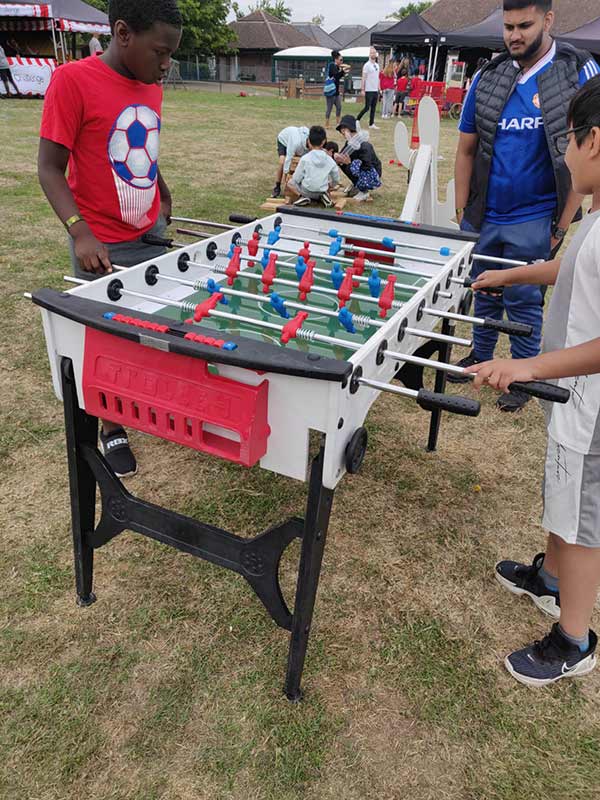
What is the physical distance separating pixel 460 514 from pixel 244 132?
486 inches

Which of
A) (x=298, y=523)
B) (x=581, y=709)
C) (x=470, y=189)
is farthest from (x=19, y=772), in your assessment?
(x=470, y=189)

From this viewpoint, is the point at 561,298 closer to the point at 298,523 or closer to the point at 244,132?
the point at 298,523

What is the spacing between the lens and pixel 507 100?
2904 mm

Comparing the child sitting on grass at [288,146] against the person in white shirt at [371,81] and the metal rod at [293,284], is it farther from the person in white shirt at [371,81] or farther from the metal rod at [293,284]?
the person in white shirt at [371,81]

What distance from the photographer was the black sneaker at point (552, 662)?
1.89 m

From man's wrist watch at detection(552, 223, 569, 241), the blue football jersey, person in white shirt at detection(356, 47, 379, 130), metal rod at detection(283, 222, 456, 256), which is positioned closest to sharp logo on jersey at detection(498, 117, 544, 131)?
the blue football jersey

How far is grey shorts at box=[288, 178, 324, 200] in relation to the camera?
7058mm

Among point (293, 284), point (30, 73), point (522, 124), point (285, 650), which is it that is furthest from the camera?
point (30, 73)

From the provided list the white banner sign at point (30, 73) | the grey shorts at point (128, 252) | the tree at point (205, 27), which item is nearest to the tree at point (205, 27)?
the tree at point (205, 27)

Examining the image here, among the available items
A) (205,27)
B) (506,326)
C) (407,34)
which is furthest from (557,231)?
(205,27)

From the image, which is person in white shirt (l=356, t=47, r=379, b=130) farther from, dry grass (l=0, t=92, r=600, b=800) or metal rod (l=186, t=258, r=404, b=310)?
dry grass (l=0, t=92, r=600, b=800)

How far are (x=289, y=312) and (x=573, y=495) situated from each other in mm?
1085

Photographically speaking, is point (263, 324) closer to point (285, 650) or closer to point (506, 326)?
point (506, 326)

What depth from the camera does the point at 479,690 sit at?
Answer: 188 centimetres
